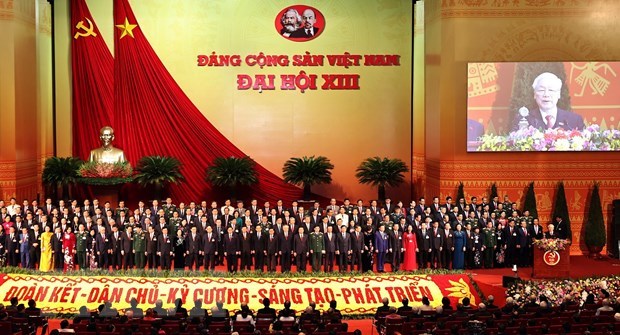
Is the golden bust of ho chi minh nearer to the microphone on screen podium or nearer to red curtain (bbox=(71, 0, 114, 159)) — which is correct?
red curtain (bbox=(71, 0, 114, 159))

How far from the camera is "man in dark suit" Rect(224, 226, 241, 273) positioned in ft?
71.5

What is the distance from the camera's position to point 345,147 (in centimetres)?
3092

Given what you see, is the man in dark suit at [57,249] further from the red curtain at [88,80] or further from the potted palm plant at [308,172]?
the potted palm plant at [308,172]

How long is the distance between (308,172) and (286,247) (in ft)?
23.8

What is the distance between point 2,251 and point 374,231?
9623 mm

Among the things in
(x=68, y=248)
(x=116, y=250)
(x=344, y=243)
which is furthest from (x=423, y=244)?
(x=68, y=248)

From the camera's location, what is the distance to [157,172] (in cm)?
2841

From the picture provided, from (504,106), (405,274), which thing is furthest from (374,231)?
(504,106)

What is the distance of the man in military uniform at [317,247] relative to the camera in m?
21.8

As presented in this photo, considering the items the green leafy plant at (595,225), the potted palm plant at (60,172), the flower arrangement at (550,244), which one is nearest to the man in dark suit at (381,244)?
the flower arrangement at (550,244)

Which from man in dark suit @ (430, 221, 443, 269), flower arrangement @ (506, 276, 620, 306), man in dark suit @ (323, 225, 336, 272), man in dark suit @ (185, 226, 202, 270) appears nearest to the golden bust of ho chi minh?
Answer: man in dark suit @ (185, 226, 202, 270)

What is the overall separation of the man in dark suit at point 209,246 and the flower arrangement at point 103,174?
5943 millimetres

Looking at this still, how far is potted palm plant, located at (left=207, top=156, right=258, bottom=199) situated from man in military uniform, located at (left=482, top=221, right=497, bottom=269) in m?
9.37

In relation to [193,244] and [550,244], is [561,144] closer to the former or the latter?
[550,244]
